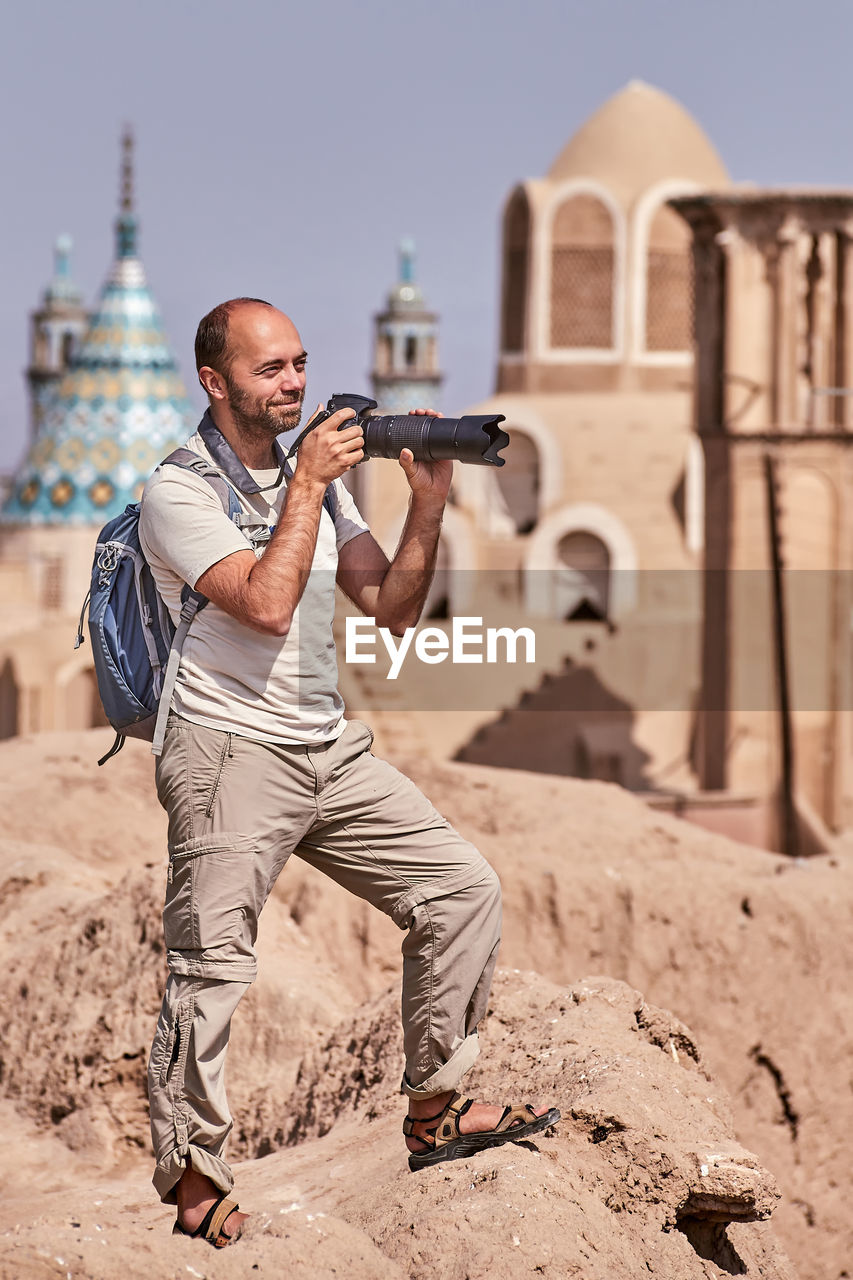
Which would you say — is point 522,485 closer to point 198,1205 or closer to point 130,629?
point 130,629

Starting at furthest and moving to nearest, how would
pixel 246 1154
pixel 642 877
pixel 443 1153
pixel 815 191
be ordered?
1. pixel 815 191
2. pixel 642 877
3. pixel 246 1154
4. pixel 443 1153

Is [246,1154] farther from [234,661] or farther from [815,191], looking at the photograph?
[815,191]

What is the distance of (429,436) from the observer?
3275 mm

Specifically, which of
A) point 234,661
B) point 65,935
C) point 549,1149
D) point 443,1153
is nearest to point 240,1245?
point 443,1153

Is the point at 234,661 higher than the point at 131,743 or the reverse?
higher

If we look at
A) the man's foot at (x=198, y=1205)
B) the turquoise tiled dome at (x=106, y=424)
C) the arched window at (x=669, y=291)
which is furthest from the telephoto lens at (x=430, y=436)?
the arched window at (x=669, y=291)

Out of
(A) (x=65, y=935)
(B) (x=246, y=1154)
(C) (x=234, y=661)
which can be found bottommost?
(B) (x=246, y=1154)

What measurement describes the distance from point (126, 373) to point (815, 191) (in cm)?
1048

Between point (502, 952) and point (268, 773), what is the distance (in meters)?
3.99

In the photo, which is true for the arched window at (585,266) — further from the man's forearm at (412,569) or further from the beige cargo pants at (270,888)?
the beige cargo pants at (270,888)

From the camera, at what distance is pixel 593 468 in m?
20.9

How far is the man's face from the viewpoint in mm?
3229

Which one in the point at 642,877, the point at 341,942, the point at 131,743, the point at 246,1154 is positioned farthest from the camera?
the point at 131,743

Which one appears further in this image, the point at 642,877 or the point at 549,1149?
the point at 642,877
